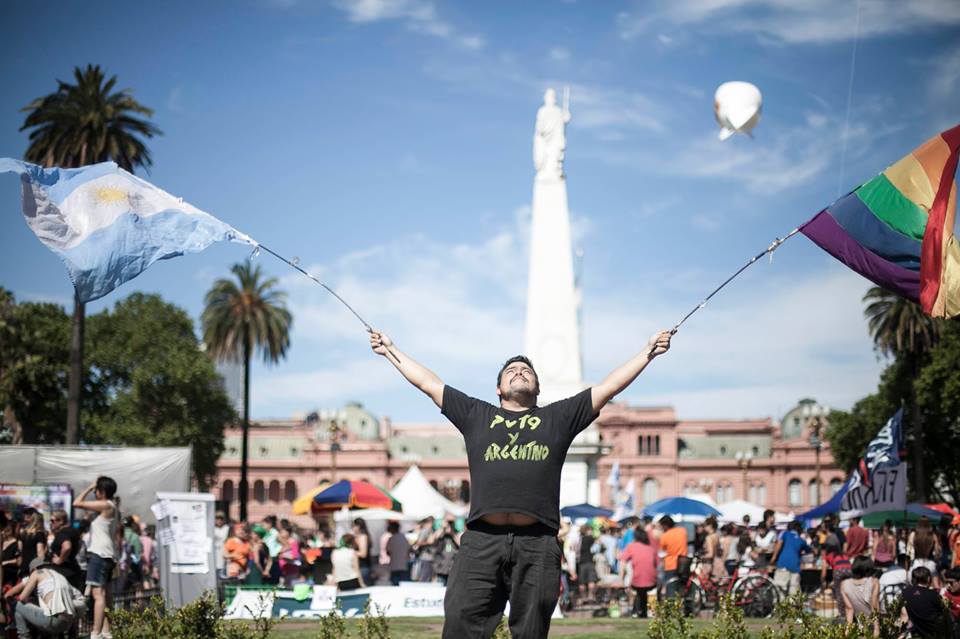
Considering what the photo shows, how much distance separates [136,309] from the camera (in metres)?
62.4

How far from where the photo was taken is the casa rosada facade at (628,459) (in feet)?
340

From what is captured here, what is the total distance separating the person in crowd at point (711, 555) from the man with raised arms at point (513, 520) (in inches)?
591

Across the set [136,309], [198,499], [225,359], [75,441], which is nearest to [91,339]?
[136,309]

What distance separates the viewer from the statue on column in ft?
129

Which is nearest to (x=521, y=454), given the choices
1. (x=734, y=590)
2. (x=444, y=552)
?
(x=734, y=590)

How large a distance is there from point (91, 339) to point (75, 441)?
27991 mm

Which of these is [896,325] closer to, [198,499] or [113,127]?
[113,127]

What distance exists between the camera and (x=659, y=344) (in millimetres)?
6012

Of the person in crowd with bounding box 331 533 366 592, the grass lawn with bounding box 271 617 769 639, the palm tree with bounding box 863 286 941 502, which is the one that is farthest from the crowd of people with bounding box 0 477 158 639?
the palm tree with bounding box 863 286 941 502

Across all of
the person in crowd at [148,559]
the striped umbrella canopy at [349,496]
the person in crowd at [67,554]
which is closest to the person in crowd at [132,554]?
the person in crowd at [148,559]

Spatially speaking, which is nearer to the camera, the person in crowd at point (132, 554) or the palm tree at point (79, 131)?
the person in crowd at point (132, 554)

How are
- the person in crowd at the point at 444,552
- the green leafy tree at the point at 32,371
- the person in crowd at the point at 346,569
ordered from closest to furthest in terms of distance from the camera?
the person in crowd at the point at 346,569
the person in crowd at the point at 444,552
the green leafy tree at the point at 32,371

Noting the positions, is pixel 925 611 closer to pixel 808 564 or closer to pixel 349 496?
pixel 808 564

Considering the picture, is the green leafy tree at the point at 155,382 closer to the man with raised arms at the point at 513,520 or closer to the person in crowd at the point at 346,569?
the person in crowd at the point at 346,569
